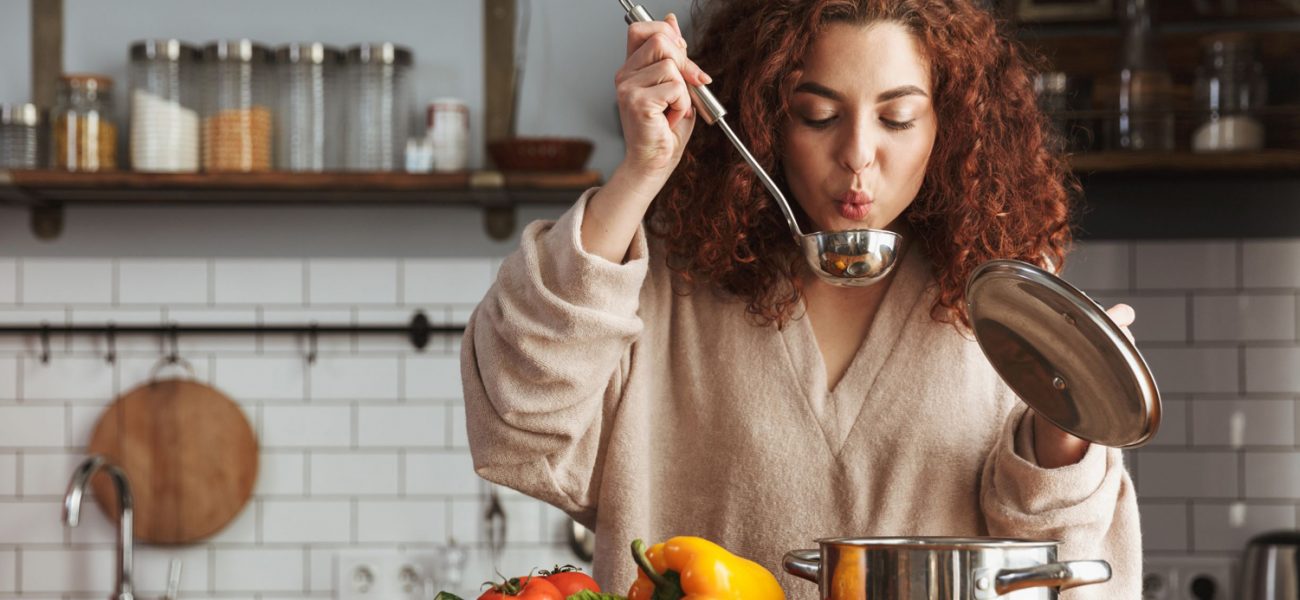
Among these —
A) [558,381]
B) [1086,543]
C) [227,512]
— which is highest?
[558,381]

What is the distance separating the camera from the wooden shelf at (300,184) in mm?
2590

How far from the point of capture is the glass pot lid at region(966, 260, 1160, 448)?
95 cm

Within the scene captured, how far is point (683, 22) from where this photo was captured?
277cm

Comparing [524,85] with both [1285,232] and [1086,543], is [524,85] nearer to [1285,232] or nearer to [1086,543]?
[1285,232]

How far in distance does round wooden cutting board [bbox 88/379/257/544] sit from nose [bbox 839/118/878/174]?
190cm

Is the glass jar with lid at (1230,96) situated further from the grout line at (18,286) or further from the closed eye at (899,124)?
the grout line at (18,286)

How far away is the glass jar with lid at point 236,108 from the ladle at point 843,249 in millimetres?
1622

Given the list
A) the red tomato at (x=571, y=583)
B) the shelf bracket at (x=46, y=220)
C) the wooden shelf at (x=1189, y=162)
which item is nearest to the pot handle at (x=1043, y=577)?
the red tomato at (x=571, y=583)

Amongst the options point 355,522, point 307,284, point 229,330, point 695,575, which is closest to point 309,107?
point 307,284

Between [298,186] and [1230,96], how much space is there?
1824mm

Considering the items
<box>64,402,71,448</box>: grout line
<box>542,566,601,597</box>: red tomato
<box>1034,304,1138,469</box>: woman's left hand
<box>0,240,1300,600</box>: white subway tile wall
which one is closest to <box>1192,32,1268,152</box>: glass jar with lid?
<box>0,240,1300,600</box>: white subway tile wall

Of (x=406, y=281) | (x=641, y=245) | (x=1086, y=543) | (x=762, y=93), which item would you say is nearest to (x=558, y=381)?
(x=641, y=245)

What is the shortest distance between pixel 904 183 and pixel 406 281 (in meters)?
1.74

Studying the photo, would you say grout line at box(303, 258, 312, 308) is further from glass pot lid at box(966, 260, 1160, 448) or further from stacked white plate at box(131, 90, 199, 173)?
glass pot lid at box(966, 260, 1160, 448)
